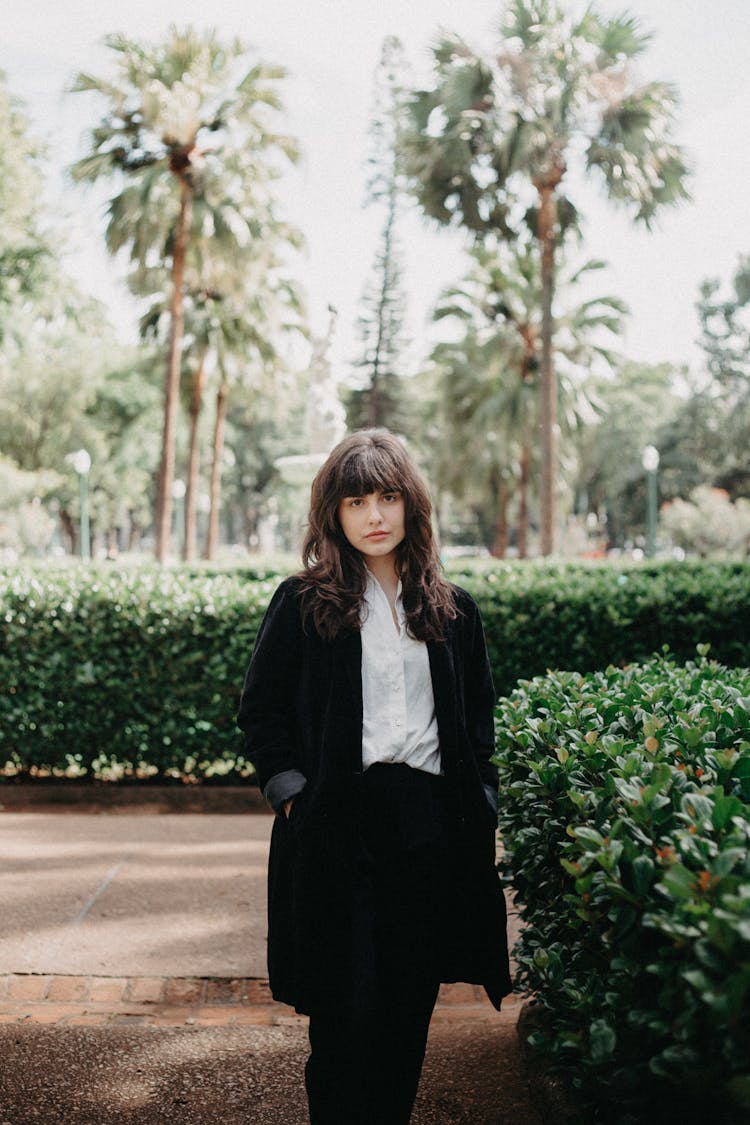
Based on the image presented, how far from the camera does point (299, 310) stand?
3062cm

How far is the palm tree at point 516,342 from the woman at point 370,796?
26065 millimetres

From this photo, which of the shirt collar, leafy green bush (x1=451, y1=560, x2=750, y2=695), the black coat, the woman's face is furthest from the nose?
leafy green bush (x1=451, y1=560, x2=750, y2=695)

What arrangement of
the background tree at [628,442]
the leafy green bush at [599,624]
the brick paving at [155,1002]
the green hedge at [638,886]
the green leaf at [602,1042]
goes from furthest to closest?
the background tree at [628,442], the leafy green bush at [599,624], the brick paving at [155,1002], the green leaf at [602,1042], the green hedge at [638,886]

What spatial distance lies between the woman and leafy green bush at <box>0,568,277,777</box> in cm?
407

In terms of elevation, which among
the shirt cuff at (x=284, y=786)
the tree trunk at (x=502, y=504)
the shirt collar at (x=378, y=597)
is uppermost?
the tree trunk at (x=502, y=504)

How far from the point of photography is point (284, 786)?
2.37 metres

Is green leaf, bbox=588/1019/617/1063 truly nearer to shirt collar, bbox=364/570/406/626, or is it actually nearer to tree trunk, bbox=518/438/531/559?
shirt collar, bbox=364/570/406/626

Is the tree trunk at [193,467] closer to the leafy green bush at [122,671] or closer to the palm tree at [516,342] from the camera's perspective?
the palm tree at [516,342]

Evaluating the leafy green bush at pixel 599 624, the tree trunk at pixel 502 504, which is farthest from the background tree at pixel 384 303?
the leafy green bush at pixel 599 624

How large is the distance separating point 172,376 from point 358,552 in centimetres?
1646

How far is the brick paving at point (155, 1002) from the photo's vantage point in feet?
11.2

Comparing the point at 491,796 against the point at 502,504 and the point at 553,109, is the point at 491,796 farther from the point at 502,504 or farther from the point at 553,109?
the point at 502,504

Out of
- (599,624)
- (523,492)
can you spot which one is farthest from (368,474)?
(523,492)

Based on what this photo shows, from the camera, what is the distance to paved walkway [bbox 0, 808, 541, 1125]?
2865 mm
